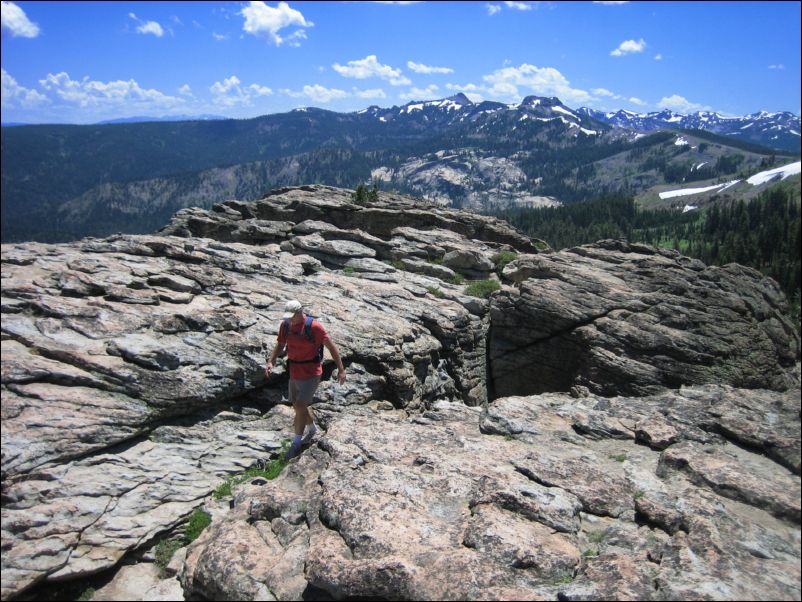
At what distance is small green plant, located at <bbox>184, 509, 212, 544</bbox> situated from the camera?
1143 centimetres

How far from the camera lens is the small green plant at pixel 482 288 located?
1268 inches

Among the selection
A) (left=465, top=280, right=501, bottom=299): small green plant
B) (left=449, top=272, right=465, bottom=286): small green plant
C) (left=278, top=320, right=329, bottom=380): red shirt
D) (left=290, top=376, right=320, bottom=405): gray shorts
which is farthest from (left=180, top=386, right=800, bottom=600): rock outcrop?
(left=449, top=272, right=465, bottom=286): small green plant

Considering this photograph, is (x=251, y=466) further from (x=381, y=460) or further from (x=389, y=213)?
(x=389, y=213)

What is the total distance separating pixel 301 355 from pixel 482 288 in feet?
68.5

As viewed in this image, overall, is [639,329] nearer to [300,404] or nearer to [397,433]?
[397,433]

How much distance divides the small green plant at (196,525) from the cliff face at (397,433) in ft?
1.16

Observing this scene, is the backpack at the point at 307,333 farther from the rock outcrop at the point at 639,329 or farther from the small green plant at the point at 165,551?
the rock outcrop at the point at 639,329

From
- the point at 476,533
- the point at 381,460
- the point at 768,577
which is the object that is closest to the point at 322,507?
the point at 381,460

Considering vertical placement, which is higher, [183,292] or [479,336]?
[183,292]

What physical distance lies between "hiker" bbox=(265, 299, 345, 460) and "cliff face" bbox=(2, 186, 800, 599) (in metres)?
1.15

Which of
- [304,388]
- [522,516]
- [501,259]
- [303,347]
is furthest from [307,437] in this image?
[501,259]

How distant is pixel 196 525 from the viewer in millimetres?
11516

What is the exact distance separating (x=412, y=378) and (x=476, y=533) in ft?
36.4

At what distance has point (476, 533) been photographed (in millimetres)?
9727
